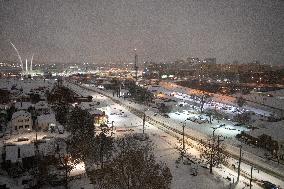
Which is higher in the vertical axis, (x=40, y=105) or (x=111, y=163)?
(x=40, y=105)

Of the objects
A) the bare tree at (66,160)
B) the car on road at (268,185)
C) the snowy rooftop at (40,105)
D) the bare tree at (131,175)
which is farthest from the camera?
the snowy rooftop at (40,105)

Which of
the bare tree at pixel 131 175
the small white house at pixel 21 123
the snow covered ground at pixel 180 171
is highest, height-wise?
the small white house at pixel 21 123

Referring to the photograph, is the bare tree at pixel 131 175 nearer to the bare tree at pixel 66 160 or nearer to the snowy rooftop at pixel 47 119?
the bare tree at pixel 66 160

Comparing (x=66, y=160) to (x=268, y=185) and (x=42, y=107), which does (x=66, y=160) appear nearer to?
(x=268, y=185)

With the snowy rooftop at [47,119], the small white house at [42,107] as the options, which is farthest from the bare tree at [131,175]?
the small white house at [42,107]

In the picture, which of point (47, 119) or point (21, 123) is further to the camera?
point (47, 119)

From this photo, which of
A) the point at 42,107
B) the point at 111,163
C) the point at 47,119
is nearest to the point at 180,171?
the point at 111,163

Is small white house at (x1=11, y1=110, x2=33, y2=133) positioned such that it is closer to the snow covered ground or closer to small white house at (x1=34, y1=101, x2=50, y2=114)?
small white house at (x1=34, y1=101, x2=50, y2=114)

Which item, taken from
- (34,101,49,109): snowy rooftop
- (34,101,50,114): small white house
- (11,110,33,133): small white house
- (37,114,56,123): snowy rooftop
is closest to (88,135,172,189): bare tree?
(37,114,56,123): snowy rooftop

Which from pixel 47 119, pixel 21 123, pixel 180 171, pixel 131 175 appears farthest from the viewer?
pixel 47 119

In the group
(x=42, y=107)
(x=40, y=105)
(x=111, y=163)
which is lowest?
(x=111, y=163)

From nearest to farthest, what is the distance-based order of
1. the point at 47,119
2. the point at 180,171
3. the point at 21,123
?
the point at 180,171 < the point at 21,123 < the point at 47,119
